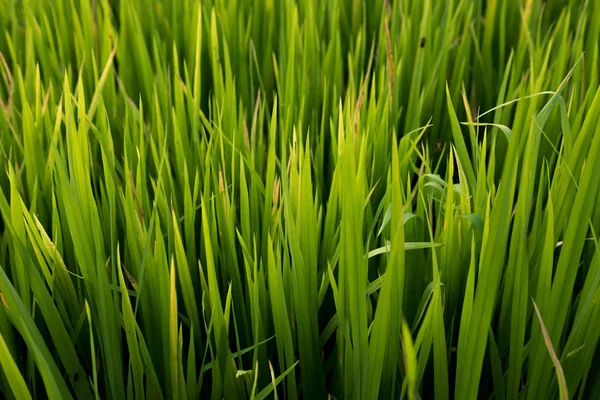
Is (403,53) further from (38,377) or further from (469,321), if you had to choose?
(38,377)

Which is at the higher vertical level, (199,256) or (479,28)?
(479,28)

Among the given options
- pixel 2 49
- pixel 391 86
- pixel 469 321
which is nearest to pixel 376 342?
pixel 469 321

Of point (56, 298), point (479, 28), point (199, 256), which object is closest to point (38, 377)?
point (56, 298)

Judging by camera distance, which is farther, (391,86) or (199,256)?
(391,86)

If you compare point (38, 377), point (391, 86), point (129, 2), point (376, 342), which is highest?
point (129, 2)

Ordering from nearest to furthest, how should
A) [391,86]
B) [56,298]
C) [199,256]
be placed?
1. [56,298]
2. [199,256]
3. [391,86]

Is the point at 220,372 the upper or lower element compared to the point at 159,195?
lower

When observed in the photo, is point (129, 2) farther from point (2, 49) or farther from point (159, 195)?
point (159, 195)

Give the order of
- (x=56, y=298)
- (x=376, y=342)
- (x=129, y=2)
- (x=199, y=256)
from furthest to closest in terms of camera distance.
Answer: (x=129, y=2)
(x=199, y=256)
(x=56, y=298)
(x=376, y=342)

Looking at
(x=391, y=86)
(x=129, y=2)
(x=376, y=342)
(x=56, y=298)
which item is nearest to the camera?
(x=376, y=342)

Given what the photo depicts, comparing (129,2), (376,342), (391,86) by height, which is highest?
(129,2)
